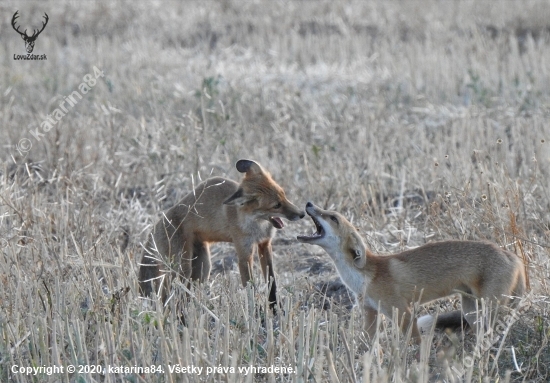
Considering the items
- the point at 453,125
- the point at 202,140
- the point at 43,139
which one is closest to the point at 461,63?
the point at 453,125

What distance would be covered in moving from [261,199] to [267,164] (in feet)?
11.0

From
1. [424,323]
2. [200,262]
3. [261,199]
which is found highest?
[261,199]

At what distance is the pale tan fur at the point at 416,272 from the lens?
5.96 meters

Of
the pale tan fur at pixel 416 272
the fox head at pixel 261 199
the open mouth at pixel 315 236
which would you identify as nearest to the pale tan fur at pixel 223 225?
the fox head at pixel 261 199

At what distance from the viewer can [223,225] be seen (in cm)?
724

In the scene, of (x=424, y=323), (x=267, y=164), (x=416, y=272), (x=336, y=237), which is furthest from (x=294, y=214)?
(x=267, y=164)

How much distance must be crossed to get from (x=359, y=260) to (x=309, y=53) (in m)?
11.4

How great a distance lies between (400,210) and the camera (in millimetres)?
8594

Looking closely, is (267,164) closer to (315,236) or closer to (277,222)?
(277,222)

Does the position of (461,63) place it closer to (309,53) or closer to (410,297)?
(309,53)

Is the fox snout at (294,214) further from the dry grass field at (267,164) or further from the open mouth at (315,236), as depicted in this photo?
the dry grass field at (267,164)

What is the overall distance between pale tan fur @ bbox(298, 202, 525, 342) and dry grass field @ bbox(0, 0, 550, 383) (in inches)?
8.7

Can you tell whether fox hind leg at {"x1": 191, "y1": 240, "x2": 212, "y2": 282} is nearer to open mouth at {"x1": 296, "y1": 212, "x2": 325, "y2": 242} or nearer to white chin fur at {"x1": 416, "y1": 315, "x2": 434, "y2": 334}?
open mouth at {"x1": 296, "y1": 212, "x2": 325, "y2": 242}

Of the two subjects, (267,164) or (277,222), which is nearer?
(277,222)
